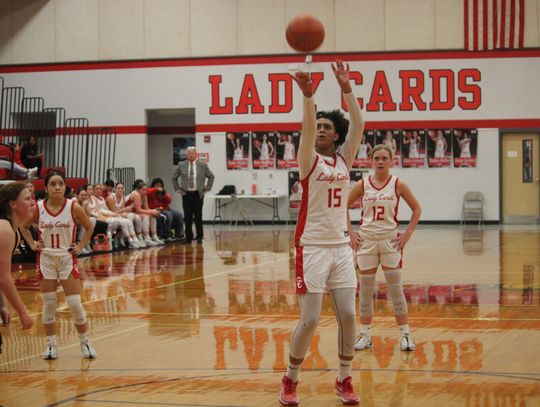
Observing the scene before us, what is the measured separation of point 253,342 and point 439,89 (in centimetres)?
1967

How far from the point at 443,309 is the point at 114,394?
516 cm

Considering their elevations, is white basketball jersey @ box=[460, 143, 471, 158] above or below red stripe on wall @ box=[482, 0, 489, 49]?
below

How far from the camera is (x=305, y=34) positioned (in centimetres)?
619

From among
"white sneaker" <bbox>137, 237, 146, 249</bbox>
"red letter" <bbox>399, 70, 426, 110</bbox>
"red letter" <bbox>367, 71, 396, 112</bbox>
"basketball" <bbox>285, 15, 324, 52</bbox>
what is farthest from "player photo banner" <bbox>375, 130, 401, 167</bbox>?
"basketball" <bbox>285, 15, 324, 52</bbox>

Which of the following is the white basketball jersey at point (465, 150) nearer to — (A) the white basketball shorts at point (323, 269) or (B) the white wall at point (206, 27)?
(B) the white wall at point (206, 27)

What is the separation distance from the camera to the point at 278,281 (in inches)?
534

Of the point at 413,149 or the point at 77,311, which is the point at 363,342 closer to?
the point at 77,311

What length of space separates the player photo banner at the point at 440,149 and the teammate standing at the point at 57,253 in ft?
64.2

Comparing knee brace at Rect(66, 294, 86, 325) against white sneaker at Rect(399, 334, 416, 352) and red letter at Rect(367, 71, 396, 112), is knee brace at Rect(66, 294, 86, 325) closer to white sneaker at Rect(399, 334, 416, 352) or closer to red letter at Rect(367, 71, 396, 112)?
white sneaker at Rect(399, 334, 416, 352)

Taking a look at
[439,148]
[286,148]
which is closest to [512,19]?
[439,148]

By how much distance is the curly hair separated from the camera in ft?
20.7

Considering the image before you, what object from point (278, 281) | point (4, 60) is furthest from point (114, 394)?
point (4, 60)

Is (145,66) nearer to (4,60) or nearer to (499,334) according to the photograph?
(4,60)

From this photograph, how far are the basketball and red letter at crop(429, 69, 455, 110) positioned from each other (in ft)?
69.8
